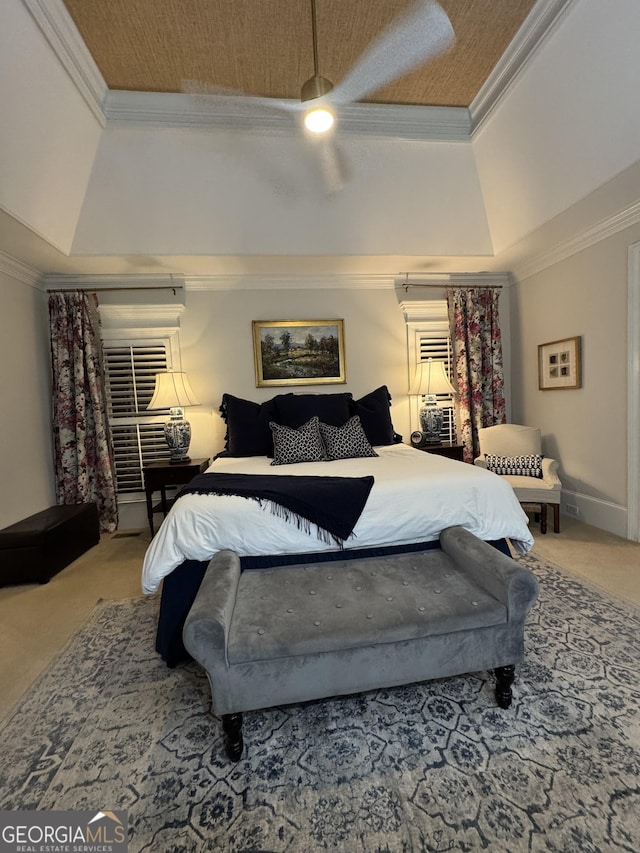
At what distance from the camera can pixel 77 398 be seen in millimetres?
3803

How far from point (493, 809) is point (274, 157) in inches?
149

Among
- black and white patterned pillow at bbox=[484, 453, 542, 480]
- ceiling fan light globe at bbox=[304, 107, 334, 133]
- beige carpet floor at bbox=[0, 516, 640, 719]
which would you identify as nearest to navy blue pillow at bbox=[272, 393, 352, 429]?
black and white patterned pillow at bbox=[484, 453, 542, 480]

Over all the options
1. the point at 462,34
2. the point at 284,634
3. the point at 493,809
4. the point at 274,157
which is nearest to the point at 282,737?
the point at 284,634

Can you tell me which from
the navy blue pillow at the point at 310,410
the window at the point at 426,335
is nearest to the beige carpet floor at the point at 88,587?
the navy blue pillow at the point at 310,410

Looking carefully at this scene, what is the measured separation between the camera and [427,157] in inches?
124

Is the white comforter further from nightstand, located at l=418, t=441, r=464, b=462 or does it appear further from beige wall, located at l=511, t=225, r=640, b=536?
beige wall, located at l=511, t=225, r=640, b=536

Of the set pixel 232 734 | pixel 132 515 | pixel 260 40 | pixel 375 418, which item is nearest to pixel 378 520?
pixel 232 734

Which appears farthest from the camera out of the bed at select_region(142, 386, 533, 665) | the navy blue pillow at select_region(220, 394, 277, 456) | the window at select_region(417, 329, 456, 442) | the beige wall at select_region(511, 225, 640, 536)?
the window at select_region(417, 329, 456, 442)

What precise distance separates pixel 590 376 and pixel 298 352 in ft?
9.16

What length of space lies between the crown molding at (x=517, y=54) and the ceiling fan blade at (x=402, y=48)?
0.39 m

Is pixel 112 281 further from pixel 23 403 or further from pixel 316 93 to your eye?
pixel 316 93

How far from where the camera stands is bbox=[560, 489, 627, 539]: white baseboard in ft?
10.7

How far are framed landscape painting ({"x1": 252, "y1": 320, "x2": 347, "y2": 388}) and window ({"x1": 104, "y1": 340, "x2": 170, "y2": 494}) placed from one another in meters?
1.02

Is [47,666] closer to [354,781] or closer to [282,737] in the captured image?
[282,737]
